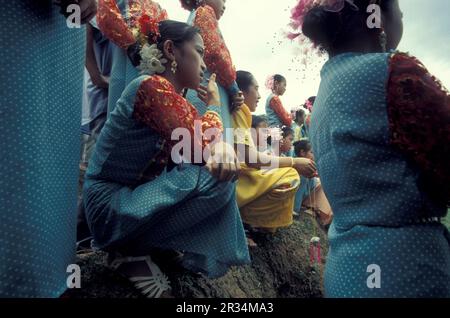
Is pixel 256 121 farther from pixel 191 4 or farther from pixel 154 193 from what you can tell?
pixel 154 193

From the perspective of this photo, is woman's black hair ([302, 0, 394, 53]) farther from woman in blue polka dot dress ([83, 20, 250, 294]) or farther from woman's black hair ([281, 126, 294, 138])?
woman's black hair ([281, 126, 294, 138])

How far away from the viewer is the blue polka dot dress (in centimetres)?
111

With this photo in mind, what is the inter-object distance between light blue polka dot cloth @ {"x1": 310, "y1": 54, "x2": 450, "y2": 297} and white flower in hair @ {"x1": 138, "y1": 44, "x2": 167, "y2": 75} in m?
1.00

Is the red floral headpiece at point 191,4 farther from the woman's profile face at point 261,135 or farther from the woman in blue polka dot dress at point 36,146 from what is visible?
the woman in blue polka dot dress at point 36,146

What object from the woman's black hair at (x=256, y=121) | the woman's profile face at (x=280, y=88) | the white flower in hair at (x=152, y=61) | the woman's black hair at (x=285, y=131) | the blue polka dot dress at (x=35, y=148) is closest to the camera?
the blue polka dot dress at (x=35, y=148)

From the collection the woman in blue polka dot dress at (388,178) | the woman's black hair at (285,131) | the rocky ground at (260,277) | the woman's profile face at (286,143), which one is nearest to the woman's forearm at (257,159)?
the rocky ground at (260,277)

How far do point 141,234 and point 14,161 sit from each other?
0.66 m

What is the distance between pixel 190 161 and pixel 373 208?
0.78 meters

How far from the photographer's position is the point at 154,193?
1586mm

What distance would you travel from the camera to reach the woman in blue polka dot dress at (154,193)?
1.60 m

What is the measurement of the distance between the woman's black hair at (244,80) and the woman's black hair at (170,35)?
1683 millimetres

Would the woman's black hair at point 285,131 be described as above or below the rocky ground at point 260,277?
above

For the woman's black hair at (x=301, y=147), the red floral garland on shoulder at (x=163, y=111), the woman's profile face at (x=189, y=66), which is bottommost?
the woman's black hair at (x=301, y=147)

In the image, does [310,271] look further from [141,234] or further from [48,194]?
[48,194]
